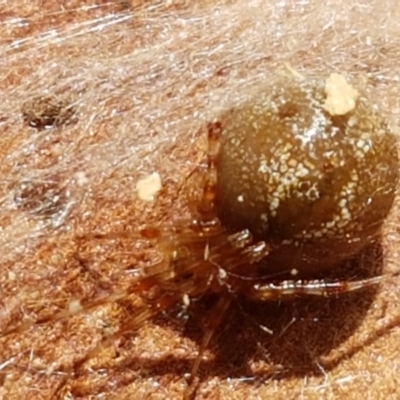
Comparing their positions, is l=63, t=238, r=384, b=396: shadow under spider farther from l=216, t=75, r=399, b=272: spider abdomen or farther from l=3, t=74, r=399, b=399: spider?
l=216, t=75, r=399, b=272: spider abdomen

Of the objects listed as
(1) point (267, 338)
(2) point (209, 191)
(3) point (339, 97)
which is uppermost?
(3) point (339, 97)

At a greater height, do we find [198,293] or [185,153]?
[185,153]

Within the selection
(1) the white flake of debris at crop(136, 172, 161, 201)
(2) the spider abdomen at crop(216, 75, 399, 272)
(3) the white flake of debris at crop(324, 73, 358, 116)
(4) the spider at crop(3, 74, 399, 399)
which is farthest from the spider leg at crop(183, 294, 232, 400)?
(3) the white flake of debris at crop(324, 73, 358, 116)

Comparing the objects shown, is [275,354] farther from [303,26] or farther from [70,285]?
[303,26]

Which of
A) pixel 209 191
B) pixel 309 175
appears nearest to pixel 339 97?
pixel 309 175

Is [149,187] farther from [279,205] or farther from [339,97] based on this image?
[339,97]

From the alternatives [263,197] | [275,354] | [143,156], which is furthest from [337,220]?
[143,156]
